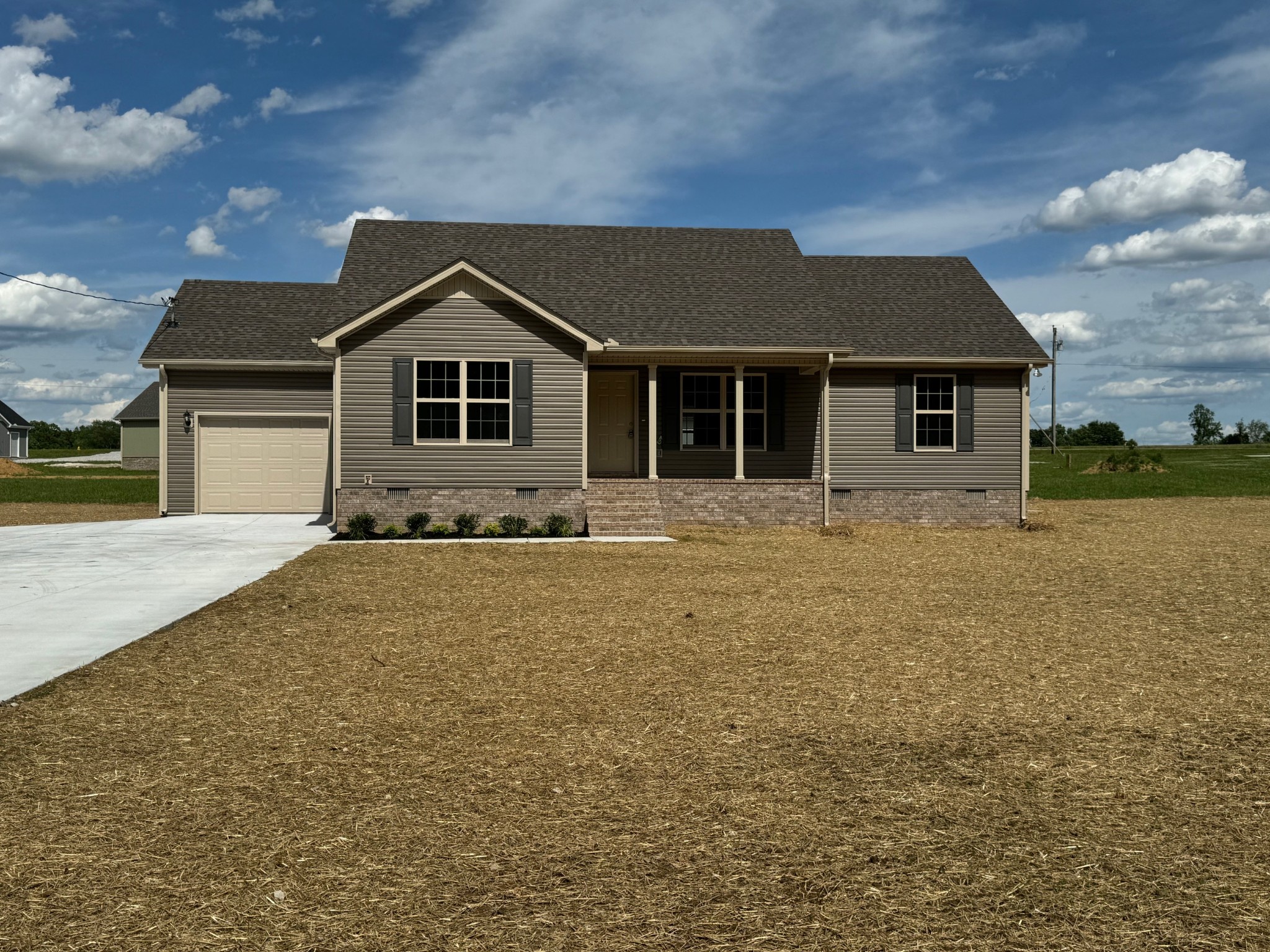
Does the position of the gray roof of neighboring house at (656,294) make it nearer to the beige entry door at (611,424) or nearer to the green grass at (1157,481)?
the beige entry door at (611,424)

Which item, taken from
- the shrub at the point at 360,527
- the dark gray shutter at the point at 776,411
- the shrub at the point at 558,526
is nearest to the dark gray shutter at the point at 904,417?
the dark gray shutter at the point at 776,411

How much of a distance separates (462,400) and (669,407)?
5.06 metres

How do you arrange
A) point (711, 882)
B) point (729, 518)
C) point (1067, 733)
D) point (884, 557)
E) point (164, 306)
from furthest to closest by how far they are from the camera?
point (164, 306) < point (729, 518) < point (884, 557) < point (1067, 733) < point (711, 882)

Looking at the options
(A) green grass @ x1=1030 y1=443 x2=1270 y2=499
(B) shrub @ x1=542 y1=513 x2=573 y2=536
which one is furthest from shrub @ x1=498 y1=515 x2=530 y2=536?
(A) green grass @ x1=1030 y1=443 x2=1270 y2=499

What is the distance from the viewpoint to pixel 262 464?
23203 mm

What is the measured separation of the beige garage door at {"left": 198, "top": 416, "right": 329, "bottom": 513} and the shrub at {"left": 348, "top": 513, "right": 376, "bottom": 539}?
5.74m

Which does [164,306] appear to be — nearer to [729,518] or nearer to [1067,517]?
[729,518]

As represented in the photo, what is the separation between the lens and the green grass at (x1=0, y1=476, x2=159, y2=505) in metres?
28.4

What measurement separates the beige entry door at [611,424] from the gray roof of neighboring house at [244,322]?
6.06m

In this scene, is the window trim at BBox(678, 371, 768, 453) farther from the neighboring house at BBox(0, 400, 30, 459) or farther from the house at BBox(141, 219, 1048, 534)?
the neighboring house at BBox(0, 400, 30, 459)

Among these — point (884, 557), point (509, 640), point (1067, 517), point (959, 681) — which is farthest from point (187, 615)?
point (1067, 517)

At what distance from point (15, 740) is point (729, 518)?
599 inches

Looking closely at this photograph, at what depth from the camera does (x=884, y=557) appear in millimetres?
15344

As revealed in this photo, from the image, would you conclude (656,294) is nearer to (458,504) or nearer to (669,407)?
(669,407)
